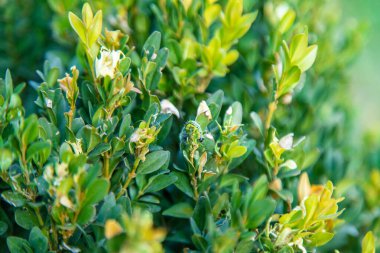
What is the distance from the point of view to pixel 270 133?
1354 millimetres

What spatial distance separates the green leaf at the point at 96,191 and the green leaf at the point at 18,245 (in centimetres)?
22

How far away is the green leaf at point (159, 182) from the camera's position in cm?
128

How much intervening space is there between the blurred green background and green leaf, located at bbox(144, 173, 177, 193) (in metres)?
2.74

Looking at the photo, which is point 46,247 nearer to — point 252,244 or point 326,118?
point 252,244

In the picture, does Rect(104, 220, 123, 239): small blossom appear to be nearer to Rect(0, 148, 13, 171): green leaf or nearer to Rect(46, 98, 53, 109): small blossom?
Rect(0, 148, 13, 171): green leaf

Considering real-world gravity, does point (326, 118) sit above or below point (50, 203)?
below

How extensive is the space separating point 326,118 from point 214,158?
0.84m

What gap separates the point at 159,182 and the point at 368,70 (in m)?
3.44

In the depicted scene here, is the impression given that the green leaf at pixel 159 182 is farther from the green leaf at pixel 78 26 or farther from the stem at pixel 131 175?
the green leaf at pixel 78 26

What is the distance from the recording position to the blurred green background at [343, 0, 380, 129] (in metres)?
3.95

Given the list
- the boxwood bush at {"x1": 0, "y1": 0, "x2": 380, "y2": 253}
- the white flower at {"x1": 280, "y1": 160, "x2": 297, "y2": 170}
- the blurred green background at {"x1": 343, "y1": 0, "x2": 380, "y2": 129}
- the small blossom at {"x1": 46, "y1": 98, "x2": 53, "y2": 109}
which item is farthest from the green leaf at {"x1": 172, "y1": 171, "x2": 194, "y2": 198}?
the blurred green background at {"x1": 343, "y1": 0, "x2": 380, "y2": 129}

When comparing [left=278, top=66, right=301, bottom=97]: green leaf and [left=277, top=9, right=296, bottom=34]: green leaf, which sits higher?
[left=277, top=9, right=296, bottom=34]: green leaf

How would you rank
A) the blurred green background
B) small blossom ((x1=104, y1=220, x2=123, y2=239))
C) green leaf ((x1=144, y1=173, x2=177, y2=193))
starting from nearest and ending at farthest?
small blossom ((x1=104, y1=220, x2=123, y2=239)) → green leaf ((x1=144, y1=173, x2=177, y2=193)) → the blurred green background

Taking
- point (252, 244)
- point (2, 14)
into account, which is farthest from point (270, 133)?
point (2, 14)
